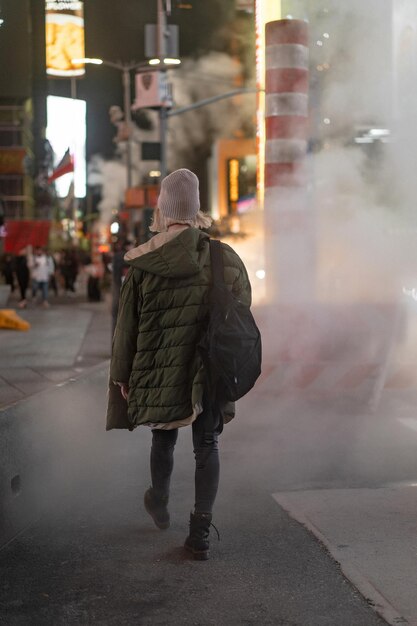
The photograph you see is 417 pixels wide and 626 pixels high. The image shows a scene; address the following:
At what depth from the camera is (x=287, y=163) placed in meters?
12.0

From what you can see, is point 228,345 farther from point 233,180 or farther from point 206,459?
point 233,180

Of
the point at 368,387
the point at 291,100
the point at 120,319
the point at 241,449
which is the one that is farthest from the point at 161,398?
the point at 291,100

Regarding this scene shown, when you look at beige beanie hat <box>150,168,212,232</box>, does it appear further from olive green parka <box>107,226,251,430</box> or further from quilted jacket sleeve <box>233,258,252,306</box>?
quilted jacket sleeve <box>233,258,252,306</box>

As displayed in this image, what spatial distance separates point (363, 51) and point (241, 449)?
5.30 meters

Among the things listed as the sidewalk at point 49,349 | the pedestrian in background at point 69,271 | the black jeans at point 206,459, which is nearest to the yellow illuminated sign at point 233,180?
the pedestrian in background at point 69,271

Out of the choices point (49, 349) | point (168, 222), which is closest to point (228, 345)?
point (168, 222)

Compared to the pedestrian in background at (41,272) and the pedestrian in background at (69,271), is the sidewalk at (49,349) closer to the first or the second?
the pedestrian in background at (41,272)

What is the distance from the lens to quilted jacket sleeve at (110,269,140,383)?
437 centimetres

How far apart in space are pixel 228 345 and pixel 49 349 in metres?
9.74

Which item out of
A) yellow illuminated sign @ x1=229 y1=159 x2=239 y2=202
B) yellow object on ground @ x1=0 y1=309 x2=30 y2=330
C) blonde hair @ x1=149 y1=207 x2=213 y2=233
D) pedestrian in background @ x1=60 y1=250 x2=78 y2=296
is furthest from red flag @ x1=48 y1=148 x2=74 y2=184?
yellow illuminated sign @ x1=229 y1=159 x2=239 y2=202

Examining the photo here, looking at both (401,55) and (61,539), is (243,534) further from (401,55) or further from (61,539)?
(401,55)

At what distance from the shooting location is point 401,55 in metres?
10.3

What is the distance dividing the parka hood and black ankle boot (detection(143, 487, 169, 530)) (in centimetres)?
100

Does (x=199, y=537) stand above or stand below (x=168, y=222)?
below
